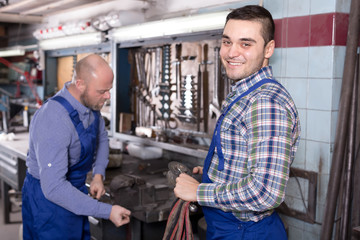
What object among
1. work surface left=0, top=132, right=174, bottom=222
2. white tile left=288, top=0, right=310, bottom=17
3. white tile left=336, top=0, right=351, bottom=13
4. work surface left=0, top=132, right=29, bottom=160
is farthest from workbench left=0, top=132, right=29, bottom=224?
white tile left=336, top=0, right=351, bottom=13

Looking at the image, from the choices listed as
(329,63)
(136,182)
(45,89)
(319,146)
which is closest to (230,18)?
→ (329,63)

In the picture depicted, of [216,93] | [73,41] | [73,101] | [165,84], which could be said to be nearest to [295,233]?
[216,93]

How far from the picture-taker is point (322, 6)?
6.88 ft

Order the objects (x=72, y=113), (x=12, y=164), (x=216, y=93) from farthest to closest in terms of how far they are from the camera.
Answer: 1. (x=12, y=164)
2. (x=216, y=93)
3. (x=72, y=113)

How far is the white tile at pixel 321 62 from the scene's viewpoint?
209 centimetres

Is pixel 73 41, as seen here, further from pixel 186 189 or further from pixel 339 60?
pixel 186 189

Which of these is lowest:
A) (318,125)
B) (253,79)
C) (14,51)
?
(318,125)

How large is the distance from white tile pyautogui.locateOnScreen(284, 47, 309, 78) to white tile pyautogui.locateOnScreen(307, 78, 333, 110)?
0.08 m

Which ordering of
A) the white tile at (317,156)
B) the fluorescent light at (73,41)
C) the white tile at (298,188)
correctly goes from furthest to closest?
the fluorescent light at (73,41) → the white tile at (298,188) → the white tile at (317,156)

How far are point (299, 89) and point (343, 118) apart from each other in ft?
0.93

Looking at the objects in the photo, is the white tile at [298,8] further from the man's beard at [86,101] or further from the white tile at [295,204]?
the man's beard at [86,101]

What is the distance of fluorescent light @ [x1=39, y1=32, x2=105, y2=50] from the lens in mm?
3822

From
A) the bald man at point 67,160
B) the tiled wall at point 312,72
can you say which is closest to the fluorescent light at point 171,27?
the tiled wall at point 312,72

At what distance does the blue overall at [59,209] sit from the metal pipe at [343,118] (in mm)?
1234
